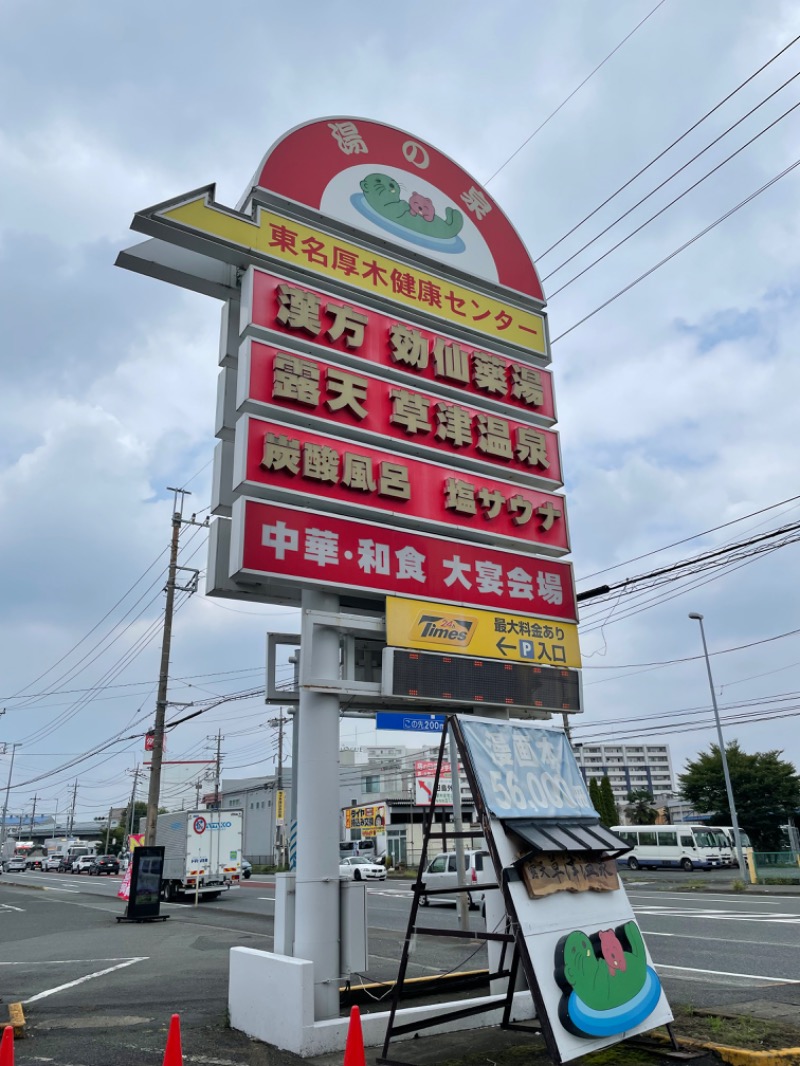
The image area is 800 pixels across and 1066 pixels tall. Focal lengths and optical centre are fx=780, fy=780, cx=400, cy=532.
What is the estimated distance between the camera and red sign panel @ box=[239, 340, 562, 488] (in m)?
8.82

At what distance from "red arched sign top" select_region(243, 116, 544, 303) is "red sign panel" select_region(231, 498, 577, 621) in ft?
14.5

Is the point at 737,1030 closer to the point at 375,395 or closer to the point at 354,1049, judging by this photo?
the point at 354,1049

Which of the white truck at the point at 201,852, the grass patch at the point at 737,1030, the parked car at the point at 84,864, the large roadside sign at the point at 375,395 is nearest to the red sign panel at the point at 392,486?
the large roadside sign at the point at 375,395

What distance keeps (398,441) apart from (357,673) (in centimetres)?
288

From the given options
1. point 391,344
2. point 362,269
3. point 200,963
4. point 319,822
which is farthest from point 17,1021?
point 362,269

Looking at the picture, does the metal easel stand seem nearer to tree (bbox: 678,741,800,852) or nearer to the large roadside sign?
the large roadside sign

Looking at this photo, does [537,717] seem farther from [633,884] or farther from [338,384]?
[633,884]

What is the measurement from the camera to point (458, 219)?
1184 cm

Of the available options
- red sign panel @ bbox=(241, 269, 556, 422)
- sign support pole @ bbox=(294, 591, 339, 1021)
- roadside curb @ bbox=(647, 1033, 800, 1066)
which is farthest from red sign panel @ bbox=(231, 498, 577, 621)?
roadside curb @ bbox=(647, 1033, 800, 1066)

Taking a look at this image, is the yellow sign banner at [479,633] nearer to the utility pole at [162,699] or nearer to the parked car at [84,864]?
the utility pole at [162,699]

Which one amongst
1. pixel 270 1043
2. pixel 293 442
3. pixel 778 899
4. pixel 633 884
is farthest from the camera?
pixel 633 884

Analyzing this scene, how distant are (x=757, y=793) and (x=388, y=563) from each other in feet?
170

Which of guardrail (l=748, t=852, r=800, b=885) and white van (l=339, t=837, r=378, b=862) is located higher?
white van (l=339, t=837, r=378, b=862)

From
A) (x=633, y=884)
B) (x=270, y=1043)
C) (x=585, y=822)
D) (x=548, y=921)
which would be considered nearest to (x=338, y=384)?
(x=585, y=822)
